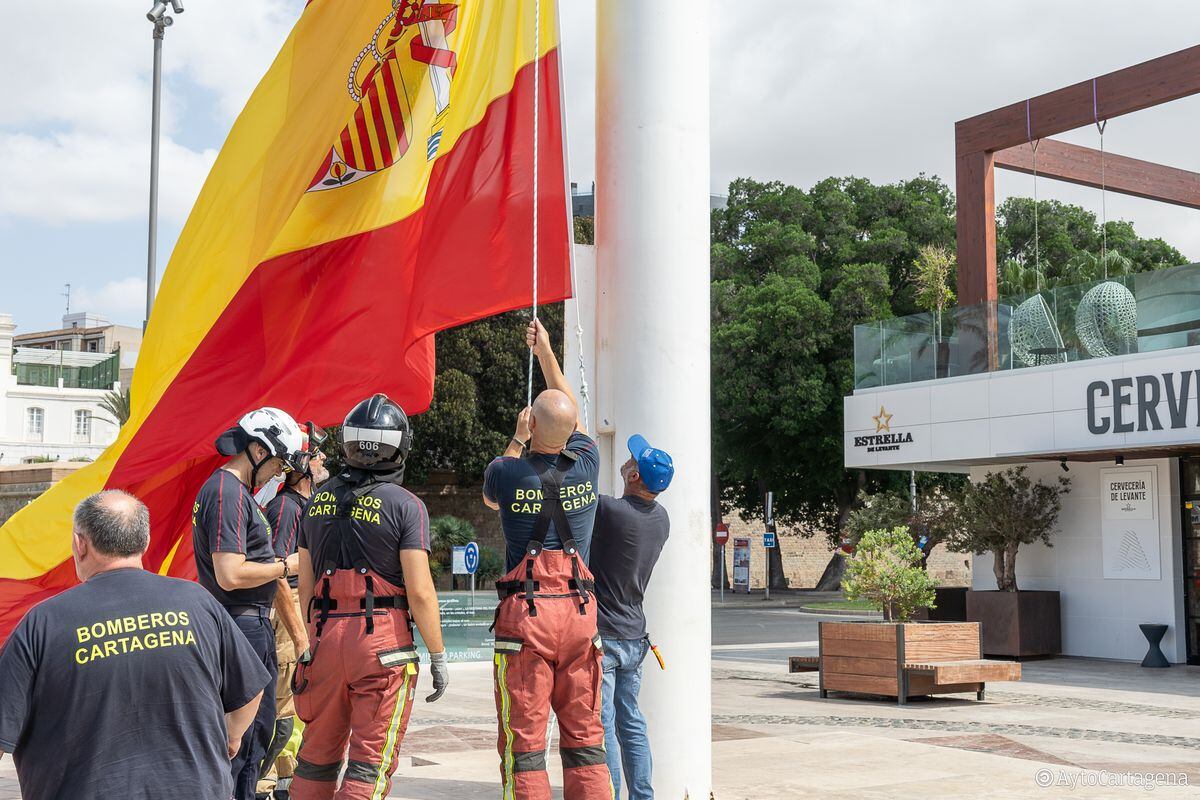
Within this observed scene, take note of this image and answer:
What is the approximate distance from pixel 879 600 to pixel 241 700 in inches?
414

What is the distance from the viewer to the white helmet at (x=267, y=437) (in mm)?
6336

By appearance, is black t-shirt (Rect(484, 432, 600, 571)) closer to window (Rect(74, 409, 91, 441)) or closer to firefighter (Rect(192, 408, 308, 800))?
firefighter (Rect(192, 408, 308, 800))

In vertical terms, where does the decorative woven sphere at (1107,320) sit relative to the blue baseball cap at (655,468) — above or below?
above

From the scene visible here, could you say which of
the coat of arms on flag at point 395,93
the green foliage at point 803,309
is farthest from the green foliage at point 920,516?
the green foliage at point 803,309

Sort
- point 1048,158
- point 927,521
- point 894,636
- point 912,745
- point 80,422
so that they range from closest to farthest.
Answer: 1. point 912,745
2. point 894,636
3. point 1048,158
4. point 927,521
5. point 80,422

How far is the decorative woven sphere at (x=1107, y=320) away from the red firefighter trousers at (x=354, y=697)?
15.4 meters

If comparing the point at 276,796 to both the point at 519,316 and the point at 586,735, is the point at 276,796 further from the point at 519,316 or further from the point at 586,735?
the point at 519,316

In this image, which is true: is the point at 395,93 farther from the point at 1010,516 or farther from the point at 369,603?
the point at 1010,516

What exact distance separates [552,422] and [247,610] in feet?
6.19

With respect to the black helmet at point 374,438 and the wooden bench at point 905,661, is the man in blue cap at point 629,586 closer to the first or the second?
the black helmet at point 374,438

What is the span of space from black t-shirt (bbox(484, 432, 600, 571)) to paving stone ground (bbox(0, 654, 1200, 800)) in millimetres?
2602

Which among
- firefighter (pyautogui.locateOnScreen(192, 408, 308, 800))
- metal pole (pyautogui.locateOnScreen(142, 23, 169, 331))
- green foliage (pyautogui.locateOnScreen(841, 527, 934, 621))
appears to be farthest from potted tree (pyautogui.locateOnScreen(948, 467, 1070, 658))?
firefighter (pyautogui.locateOnScreen(192, 408, 308, 800))

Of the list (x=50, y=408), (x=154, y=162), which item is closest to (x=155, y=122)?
(x=154, y=162)

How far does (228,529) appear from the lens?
6.16 metres
